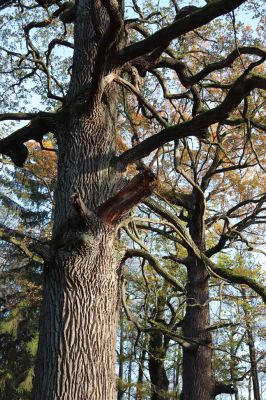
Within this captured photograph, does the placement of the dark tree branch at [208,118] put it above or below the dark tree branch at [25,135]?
below

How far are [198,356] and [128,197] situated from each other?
6156 mm

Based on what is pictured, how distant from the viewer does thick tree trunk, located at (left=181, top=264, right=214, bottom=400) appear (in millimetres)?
8578

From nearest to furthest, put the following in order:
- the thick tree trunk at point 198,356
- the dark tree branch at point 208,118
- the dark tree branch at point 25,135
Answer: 1. the dark tree branch at point 208,118
2. the dark tree branch at point 25,135
3. the thick tree trunk at point 198,356

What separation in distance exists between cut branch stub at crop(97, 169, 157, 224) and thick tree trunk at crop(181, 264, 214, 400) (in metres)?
4.88

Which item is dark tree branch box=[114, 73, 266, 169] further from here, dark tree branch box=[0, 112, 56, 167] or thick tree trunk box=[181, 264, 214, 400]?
thick tree trunk box=[181, 264, 214, 400]

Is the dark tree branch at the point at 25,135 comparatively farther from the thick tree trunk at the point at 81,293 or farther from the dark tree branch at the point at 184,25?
the dark tree branch at the point at 184,25

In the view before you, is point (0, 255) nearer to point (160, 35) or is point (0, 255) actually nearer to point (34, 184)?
point (34, 184)

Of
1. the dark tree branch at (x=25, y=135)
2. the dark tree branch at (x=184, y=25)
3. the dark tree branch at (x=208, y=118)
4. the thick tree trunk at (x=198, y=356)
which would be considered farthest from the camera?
the thick tree trunk at (x=198, y=356)

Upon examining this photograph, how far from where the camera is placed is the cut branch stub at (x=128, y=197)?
3.40 m

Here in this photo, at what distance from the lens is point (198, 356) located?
28.7ft

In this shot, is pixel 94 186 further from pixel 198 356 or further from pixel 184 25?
pixel 198 356

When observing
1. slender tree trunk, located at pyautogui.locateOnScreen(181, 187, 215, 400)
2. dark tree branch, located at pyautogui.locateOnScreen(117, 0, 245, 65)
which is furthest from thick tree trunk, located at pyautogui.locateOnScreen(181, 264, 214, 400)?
dark tree branch, located at pyautogui.locateOnScreen(117, 0, 245, 65)

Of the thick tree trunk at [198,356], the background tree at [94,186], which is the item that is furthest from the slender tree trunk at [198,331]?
the background tree at [94,186]

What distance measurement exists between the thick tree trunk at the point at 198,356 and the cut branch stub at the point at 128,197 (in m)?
4.88
